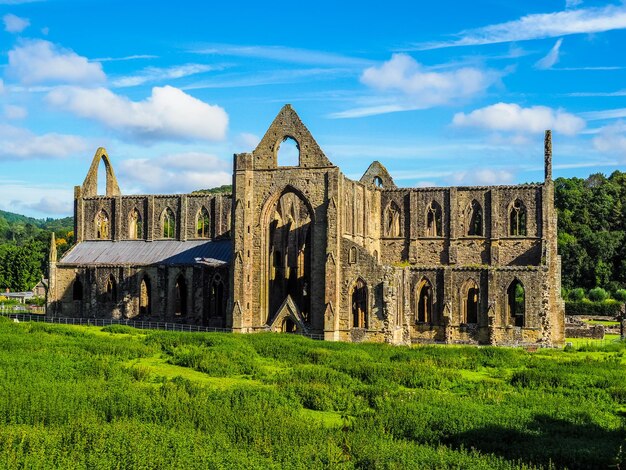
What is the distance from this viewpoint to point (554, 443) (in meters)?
18.8

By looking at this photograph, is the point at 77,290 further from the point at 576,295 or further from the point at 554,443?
the point at 576,295

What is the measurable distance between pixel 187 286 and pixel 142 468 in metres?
39.3

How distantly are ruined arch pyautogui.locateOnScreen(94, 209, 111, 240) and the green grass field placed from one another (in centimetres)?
2845

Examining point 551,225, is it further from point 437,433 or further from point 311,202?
point 437,433

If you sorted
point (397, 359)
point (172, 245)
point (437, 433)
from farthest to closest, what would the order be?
point (172, 245)
point (397, 359)
point (437, 433)

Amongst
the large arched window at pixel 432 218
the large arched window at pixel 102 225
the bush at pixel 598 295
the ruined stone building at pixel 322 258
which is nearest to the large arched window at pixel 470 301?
the ruined stone building at pixel 322 258

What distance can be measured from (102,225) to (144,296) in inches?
397

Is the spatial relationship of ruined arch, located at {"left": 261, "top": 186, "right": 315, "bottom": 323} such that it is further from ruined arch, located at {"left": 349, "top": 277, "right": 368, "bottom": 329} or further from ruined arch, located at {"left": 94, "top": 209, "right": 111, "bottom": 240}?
ruined arch, located at {"left": 94, "top": 209, "right": 111, "bottom": 240}

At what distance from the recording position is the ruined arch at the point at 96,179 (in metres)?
64.9

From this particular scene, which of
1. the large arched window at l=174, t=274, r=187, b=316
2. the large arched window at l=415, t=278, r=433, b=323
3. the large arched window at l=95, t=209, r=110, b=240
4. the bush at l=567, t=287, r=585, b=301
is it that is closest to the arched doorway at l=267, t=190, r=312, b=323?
the large arched window at l=415, t=278, r=433, b=323

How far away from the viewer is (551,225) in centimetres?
5350

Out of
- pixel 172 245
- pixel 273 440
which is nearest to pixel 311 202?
pixel 172 245

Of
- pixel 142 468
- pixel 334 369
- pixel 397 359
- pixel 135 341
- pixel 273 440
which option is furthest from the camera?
pixel 135 341

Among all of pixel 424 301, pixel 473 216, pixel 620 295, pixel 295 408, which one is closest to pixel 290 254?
pixel 424 301
